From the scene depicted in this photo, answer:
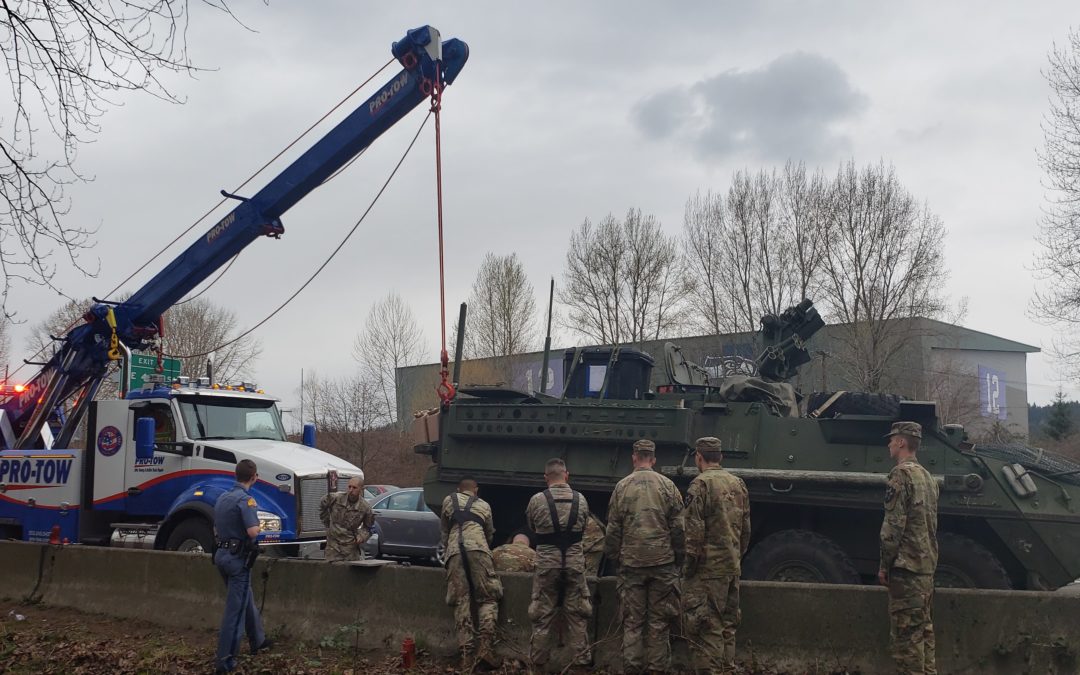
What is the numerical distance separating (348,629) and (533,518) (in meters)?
2.19

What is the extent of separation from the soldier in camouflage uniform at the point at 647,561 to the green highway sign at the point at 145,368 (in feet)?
28.3

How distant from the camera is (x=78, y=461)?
1269 cm

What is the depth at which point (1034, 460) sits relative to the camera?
9.62m

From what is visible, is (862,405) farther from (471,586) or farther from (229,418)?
(229,418)

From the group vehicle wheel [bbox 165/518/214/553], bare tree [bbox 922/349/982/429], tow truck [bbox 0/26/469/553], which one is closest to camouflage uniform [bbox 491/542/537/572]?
tow truck [bbox 0/26/469/553]

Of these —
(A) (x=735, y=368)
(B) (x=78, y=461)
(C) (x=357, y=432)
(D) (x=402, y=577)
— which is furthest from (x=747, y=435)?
(C) (x=357, y=432)

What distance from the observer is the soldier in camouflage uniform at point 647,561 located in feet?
23.3

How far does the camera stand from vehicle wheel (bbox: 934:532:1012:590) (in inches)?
354

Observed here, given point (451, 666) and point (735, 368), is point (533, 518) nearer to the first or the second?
point (451, 666)

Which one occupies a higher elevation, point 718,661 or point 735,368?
point 735,368

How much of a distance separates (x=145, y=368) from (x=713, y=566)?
10.1 meters

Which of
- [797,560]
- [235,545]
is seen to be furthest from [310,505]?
[797,560]

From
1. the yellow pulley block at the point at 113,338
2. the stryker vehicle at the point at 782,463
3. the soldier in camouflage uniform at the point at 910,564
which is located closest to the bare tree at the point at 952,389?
the stryker vehicle at the point at 782,463

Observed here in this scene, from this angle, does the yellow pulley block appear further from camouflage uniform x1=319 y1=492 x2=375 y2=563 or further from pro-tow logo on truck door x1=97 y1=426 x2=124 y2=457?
camouflage uniform x1=319 y1=492 x2=375 y2=563
